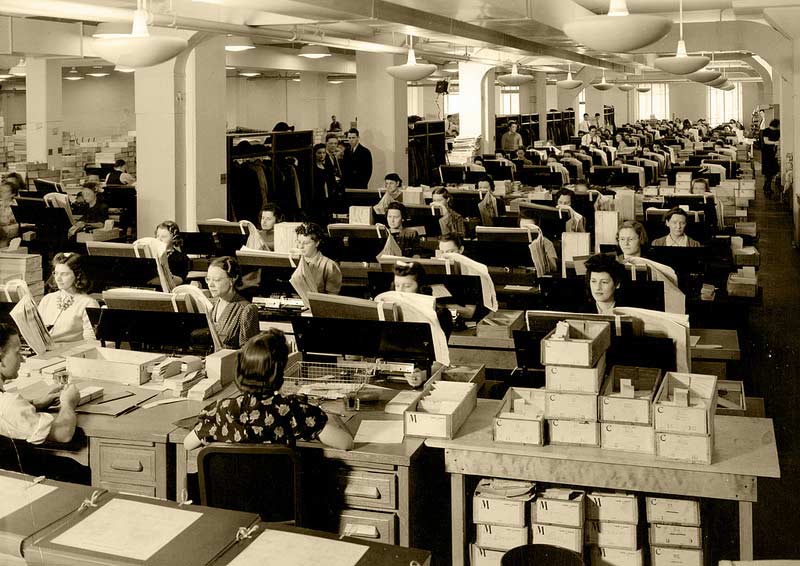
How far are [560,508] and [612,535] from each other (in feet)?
0.73

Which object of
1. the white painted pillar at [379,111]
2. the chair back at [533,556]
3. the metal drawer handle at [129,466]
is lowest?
the chair back at [533,556]

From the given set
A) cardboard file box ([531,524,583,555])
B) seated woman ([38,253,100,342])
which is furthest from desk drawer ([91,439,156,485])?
seated woman ([38,253,100,342])

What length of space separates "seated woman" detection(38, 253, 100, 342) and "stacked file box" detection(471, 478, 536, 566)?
2.87 metres

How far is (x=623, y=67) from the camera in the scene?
83.5ft

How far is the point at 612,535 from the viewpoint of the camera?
3730 millimetres

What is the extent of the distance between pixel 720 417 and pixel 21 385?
302 centimetres

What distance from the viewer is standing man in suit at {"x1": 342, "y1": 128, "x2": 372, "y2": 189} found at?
14977 mm

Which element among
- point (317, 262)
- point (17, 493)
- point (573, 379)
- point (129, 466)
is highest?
point (317, 262)

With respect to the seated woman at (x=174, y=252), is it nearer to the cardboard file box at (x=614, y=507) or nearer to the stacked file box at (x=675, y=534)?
the cardboard file box at (x=614, y=507)

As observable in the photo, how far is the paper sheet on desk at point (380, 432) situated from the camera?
390 centimetres

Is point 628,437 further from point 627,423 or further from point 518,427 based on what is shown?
point 518,427

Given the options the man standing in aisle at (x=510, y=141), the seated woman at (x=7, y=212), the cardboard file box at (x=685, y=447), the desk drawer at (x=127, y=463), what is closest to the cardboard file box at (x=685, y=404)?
the cardboard file box at (x=685, y=447)

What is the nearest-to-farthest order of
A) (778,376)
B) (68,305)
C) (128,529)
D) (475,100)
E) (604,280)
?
(128,529) < (604,280) < (68,305) < (778,376) < (475,100)

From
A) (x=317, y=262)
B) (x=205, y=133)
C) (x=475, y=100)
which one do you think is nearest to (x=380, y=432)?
(x=317, y=262)
